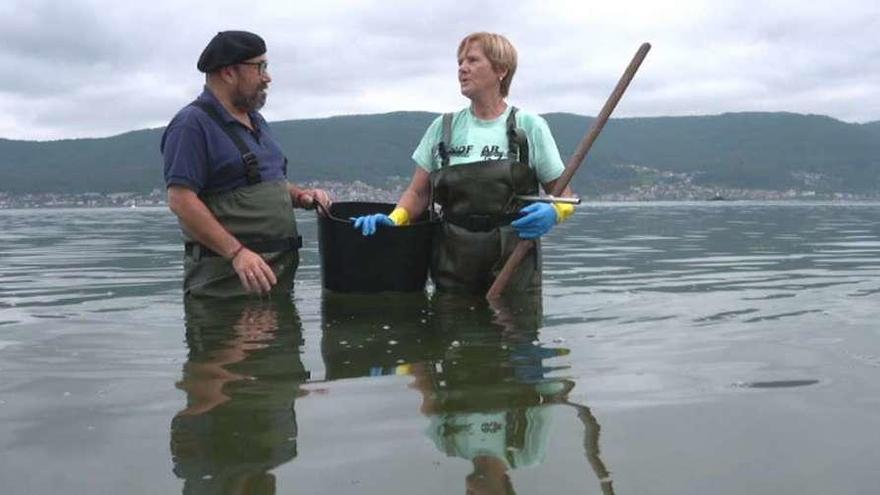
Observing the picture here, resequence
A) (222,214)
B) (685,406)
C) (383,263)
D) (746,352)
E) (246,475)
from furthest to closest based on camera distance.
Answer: (383,263) < (222,214) < (746,352) < (685,406) < (246,475)

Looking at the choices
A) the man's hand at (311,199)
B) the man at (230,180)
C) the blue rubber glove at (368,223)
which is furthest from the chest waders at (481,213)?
the man at (230,180)

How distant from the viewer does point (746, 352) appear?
4383 mm

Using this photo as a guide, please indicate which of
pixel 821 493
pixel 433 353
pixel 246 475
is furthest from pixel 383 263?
pixel 821 493

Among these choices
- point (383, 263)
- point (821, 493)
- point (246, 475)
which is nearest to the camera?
point (821, 493)

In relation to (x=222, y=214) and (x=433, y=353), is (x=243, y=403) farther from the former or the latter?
(x=222, y=214)

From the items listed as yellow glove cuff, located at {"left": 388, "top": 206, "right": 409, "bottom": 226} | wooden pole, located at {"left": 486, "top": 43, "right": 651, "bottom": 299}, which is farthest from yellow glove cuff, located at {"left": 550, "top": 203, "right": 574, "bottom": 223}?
yellow glove cuff, located at {"left": 388, "top": 206, "right": 409, "bottom": 226}

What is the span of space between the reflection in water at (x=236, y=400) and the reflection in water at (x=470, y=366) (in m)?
0.29

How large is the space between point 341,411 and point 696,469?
4.48 feet

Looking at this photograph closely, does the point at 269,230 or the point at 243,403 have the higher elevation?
the point at 269,230

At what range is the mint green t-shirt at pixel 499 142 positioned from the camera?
5.91 meters

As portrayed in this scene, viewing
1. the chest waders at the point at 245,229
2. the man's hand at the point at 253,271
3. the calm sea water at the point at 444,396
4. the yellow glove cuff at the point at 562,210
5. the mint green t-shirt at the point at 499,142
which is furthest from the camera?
the mint green t-shirt at the point at 499,142

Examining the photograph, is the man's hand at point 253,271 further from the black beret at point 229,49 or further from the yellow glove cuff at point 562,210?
the yellow glove cuff at point 562,210

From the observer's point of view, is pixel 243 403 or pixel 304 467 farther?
pixel 243 403

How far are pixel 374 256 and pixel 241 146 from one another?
1263mm
